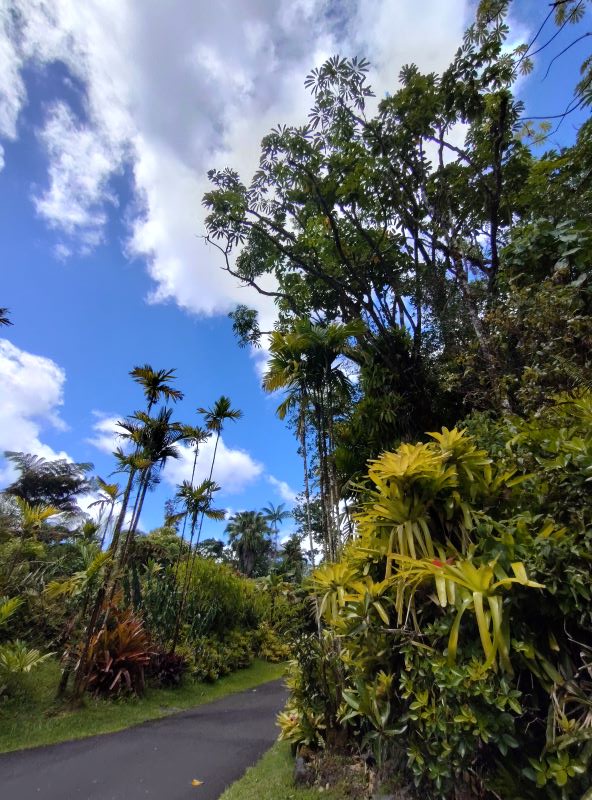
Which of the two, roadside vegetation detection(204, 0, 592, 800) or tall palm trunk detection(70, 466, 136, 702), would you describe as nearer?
roadside vegetation detection(204, 0, 592, 800)

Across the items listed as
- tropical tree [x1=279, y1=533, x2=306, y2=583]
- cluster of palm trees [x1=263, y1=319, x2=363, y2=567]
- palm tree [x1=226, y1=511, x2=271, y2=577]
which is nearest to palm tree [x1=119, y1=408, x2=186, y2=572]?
cluster of palm trees [x1=263, y1=319, x2=363, y2=567]

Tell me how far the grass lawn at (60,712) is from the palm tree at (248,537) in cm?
2434

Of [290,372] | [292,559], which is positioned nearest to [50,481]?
[292,559]

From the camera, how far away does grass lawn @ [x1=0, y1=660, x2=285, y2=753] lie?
17.9 feet

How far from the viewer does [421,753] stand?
2.74 metres

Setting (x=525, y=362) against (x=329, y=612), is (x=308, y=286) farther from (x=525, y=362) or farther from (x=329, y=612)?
(x=329, y=612)

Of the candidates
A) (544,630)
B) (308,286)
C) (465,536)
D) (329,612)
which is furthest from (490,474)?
(308,286)

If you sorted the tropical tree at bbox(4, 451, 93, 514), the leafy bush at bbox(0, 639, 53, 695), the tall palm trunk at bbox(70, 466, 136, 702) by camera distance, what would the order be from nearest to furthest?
the leafy bush at bbox(0, 639, 53, 695) → the tall palm trunk at bbox(70, 466, 136, 702) → the tropical tree at bbox(4, 451, 93, 514)

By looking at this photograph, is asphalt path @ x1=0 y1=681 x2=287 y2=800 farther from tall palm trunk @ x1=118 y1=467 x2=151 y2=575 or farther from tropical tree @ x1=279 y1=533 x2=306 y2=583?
tropical tree @ x1=279 y1=533 x2=306 y2=583

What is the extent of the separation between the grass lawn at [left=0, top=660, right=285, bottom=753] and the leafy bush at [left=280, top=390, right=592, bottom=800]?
14.7 feet

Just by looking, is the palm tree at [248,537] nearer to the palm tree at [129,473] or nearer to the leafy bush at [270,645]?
the leafy bush at [270,645]

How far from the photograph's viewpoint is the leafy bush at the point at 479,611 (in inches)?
92.3

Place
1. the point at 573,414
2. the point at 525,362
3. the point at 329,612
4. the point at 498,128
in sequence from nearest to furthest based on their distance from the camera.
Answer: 1. the point at 573,414
2. the point at 329,612
3. the point at 525,362
4. the point at 498,128

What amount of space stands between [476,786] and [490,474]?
189 centimetres
